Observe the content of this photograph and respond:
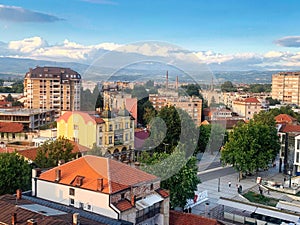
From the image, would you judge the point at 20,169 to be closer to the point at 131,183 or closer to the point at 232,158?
the point at 131,183

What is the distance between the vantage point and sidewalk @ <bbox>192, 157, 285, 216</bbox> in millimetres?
19530

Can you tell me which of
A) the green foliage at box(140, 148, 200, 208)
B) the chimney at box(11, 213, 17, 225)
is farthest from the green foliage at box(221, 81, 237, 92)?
the chimney at box(11, 213, 17, 225)

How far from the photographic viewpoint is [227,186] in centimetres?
2325

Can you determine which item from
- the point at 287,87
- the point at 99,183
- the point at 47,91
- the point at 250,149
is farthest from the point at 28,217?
the point at 287,87

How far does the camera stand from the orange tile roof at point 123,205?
37.1 feet

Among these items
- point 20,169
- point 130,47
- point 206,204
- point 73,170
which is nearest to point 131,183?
point 73,170

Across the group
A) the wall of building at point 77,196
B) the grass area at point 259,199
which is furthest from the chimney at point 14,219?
the grass area at point 259,199

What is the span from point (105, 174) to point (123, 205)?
105 cm

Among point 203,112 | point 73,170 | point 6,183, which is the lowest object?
point 6,183

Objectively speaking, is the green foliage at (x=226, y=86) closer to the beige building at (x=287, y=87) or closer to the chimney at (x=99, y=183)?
the chimney at (x=99, y=183)

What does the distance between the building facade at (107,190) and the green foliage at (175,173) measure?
40.2 inches

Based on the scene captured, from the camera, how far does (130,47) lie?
9672mm

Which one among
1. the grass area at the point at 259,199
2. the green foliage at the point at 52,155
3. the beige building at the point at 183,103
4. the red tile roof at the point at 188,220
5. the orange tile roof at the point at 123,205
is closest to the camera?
the beige building at the point at 183,103

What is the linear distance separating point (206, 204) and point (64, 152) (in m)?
6.94
